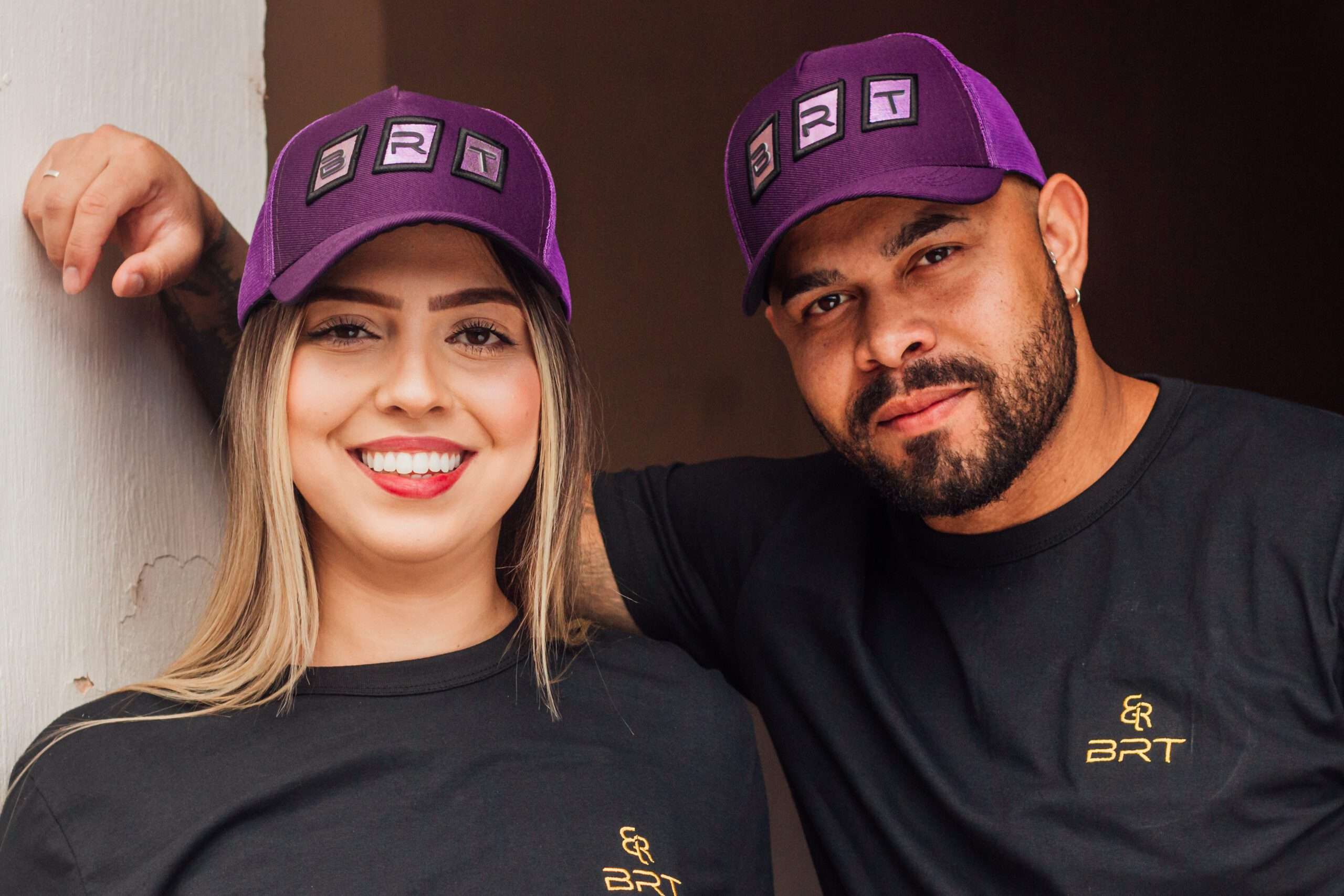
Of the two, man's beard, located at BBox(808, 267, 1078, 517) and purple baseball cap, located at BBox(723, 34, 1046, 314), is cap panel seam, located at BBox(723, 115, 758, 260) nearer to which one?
purple baseball cap, located at BBox(723, 34, 1046, 314)

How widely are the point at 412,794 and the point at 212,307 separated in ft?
2.40

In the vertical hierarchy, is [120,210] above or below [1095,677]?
above

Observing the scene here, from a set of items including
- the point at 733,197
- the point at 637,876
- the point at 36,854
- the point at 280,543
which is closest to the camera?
the point at 36,854

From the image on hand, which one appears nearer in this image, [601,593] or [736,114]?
[601,593]

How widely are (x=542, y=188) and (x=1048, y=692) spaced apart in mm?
871

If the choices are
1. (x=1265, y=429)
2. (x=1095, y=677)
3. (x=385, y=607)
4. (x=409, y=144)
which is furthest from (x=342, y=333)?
(x=1265, y=429)

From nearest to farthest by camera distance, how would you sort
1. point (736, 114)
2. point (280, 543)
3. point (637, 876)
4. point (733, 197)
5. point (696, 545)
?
point (637, 876) < point (280, 543) < point (733, 197) < point (696, 545) < point (736, 114)

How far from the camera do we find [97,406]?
5.07ft

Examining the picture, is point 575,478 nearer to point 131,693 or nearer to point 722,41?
point 131,693

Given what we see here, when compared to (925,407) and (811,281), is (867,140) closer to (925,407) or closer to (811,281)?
(811,281)

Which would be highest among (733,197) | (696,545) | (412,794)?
(733,197)

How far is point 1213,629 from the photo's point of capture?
1458 millimetres

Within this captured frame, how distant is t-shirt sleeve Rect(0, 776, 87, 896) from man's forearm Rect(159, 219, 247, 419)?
64cm

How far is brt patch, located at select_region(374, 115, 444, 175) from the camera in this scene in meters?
1.41
